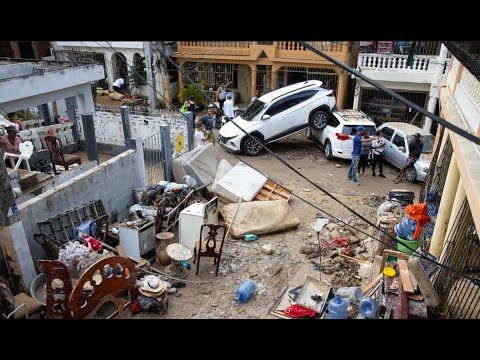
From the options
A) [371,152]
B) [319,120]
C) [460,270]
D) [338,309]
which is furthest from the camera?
[319,120]

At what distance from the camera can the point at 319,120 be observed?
14164 millimetres

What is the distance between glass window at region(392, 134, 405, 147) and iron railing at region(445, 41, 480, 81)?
465 centimetres

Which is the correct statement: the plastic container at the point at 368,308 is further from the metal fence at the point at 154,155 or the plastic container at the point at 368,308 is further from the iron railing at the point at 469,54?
the metal fence at the point at 154,155

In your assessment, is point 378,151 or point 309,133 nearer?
point 378,151

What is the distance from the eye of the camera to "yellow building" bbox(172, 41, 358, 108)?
17.2 meters

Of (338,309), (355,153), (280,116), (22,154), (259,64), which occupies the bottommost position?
(338,309)

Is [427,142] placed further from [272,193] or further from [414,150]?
[272,193]

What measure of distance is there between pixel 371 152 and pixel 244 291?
677 centimetres

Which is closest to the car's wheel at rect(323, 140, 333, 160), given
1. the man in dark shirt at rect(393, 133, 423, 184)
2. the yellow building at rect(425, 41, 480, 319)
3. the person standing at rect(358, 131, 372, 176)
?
the person standing at rect(358, 131, 372, 176)

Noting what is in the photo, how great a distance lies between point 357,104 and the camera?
1667 cm

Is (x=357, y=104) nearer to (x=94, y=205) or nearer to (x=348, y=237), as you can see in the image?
(x=348, y=237)

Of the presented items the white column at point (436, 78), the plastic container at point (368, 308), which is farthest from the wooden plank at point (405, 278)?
the white column at point (436, 78)

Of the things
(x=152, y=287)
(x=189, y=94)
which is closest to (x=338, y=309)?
(x=152, y=287)
